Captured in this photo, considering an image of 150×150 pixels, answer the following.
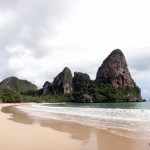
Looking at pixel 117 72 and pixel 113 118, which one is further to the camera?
pixel 117 72

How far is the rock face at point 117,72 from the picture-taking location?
7357 inches

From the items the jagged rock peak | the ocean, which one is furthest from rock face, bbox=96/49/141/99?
the ocean

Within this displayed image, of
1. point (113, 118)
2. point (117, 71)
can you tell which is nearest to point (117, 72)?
point (117, 71)

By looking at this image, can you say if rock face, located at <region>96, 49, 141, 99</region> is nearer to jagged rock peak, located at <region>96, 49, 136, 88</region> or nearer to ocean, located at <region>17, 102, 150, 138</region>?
jagged rock peak, located at <region>96, 49, 136, 88</region>

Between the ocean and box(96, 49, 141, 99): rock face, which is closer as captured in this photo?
the ocean

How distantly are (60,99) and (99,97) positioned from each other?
81.3 ft

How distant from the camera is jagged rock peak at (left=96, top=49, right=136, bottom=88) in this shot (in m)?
187

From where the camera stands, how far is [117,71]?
616ft

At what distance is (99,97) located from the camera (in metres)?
170

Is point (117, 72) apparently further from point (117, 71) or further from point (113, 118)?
point (113, 118)

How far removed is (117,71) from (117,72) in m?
1.03

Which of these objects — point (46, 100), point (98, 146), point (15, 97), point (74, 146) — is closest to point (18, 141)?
point (74, 146)

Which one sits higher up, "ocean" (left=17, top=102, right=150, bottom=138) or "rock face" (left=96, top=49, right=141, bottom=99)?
"rock face" (left=96, top=49, right=141, bottom=99)

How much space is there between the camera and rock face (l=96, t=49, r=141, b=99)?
613 ft
